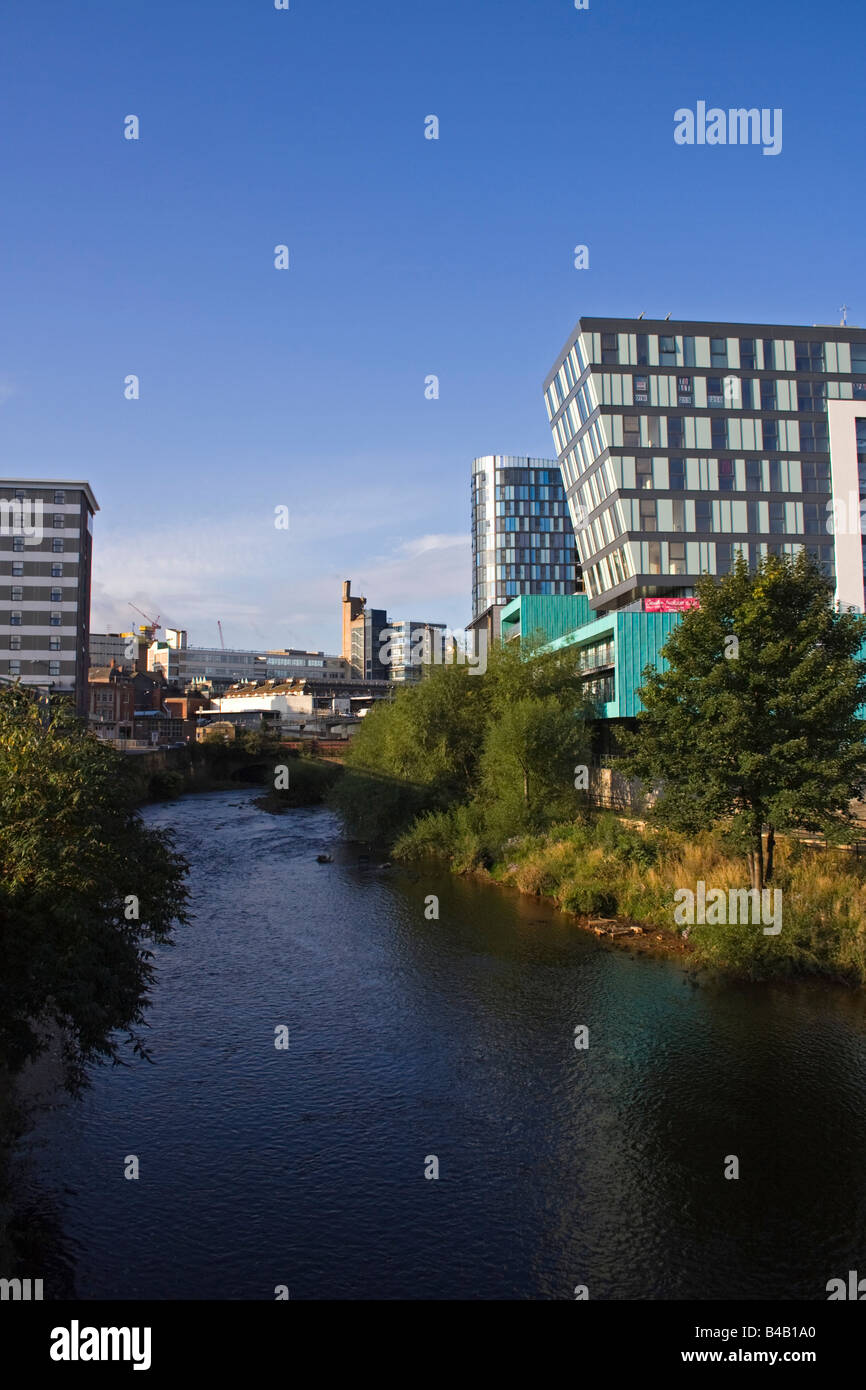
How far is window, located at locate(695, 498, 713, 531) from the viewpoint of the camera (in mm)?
54219

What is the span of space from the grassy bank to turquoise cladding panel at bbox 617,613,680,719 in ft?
37.7

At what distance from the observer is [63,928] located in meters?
13.4

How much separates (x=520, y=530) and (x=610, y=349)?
77871 millimetres

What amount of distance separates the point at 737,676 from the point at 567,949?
961 cm

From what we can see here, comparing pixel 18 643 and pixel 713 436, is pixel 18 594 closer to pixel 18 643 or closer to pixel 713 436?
pixel 18 643

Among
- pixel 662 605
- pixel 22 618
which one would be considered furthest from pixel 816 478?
pixel 22 618

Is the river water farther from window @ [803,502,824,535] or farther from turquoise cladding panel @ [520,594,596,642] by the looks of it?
turquoise cladding panel @ [520,594,596,642]

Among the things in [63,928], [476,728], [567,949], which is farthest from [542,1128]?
[476,728]

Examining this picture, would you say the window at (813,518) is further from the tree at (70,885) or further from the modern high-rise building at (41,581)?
the modern high-rise building at (41,581)

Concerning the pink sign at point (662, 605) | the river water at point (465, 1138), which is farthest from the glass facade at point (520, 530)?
the river water at point (465, 1138)

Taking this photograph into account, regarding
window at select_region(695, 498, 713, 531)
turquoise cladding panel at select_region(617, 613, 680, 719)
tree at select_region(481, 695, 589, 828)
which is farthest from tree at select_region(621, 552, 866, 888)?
window at select_region(695, 498, 713, 531)

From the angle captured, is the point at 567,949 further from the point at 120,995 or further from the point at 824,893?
the point at 120,995
